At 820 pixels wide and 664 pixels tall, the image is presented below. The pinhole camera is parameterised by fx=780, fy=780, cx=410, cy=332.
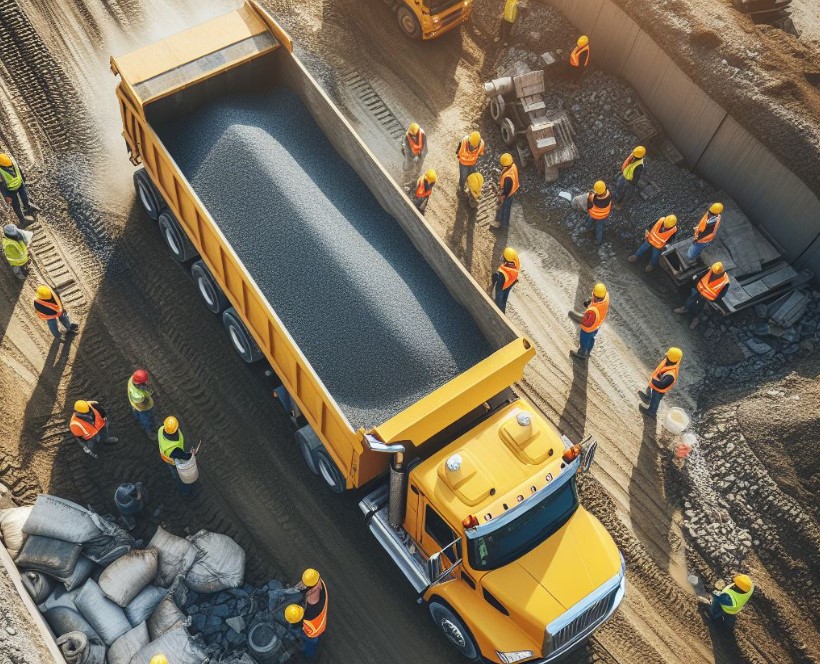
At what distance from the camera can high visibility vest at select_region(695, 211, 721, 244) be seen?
42.7 ft

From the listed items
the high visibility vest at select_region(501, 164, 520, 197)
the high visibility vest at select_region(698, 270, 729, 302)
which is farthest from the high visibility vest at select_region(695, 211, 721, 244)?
the high visibility vest at select_region(501, 164, 520, 197)

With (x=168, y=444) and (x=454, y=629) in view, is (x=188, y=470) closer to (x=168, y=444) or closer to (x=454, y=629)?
(x=168, y=444)

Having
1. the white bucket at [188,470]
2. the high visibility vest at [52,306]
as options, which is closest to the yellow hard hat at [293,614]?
the white bucket at [188,470]

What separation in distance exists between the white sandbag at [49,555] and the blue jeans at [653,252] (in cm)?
1016

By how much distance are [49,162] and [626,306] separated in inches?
420

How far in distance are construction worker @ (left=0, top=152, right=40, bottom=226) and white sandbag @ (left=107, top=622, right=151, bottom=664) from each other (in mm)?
7424

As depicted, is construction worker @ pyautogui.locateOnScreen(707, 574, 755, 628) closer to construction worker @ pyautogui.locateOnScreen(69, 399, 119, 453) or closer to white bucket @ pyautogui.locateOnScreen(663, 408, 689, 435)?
white bucket @ pyautogui.locateOnScreen(663, 408, 689, 435)

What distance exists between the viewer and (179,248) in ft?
42.2

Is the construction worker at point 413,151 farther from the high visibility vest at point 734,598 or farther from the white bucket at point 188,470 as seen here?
the high visibility vest at point 734,598

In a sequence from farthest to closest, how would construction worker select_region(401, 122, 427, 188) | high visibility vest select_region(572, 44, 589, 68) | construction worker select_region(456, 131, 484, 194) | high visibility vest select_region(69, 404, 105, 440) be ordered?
1. high visibility vest select_region(572, 44, 589, 68)
2. construction worker select_region(401, 122, 427, 188)
3. construction worker select_region(456, 131, 484, 194)
4. high visibility vest select_region(69, 404, 105, 440)

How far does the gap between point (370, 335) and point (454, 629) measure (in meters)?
3.91

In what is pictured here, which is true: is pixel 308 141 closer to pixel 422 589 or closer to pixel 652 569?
pixel 422 589

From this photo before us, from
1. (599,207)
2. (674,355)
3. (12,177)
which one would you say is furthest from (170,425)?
(599,207)

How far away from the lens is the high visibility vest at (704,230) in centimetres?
1301
